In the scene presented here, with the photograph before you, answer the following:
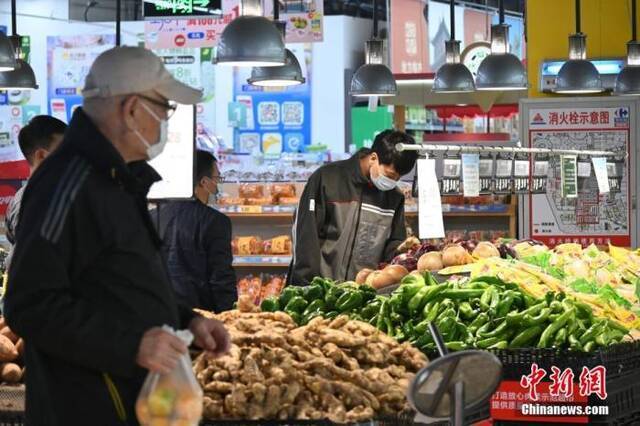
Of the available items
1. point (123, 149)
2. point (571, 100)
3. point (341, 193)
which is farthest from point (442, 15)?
point (123, 149)

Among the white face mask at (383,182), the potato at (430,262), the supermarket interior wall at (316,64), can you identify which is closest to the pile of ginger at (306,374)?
the potato at (430,262)

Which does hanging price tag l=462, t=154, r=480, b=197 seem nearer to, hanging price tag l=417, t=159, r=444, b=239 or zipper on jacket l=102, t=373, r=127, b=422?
hanging price tag l=417, t=159, r=444, b=239

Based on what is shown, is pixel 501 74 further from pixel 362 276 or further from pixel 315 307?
pixel 315 307

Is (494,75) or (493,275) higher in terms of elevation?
(494,75)

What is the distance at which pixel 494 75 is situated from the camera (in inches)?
314

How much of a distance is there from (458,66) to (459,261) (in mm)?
2456

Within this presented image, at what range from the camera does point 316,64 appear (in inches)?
760

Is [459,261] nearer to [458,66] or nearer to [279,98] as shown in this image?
[458,66]

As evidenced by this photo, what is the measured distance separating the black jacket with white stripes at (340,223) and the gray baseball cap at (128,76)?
4011 mm

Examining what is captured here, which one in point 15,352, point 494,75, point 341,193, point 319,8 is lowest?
point 15,352

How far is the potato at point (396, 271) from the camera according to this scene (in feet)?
20.6

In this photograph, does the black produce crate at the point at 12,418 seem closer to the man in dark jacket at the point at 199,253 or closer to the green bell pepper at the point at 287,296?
the green bell pepper at the point at 287,296

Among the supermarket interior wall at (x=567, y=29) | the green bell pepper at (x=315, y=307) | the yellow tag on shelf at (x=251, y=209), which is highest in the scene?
the supermarket interior wall at (x=567, y=29)

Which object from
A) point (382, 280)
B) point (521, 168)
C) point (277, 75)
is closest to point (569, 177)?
point (521, 168)
